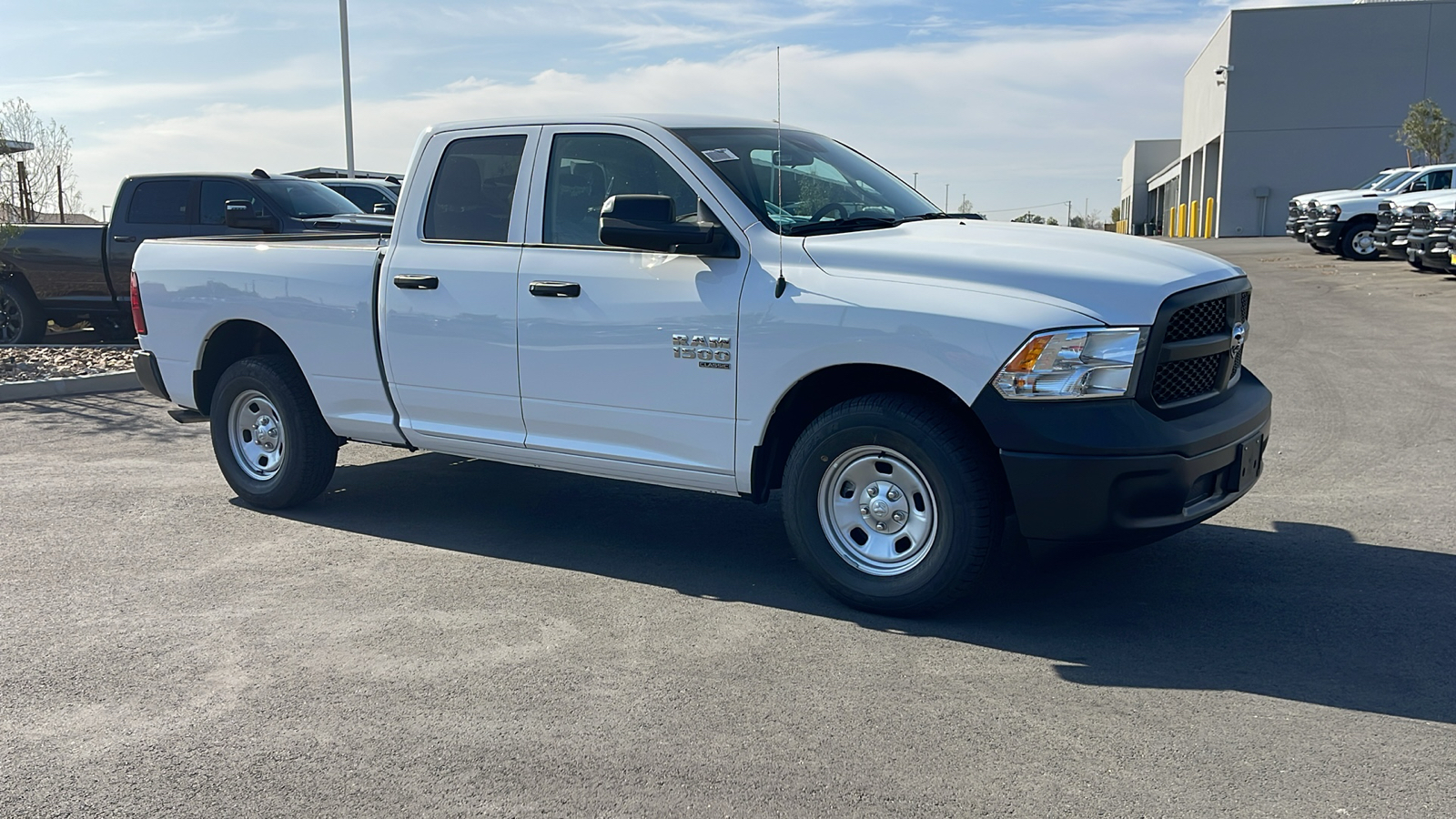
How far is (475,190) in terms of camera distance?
6.00 m

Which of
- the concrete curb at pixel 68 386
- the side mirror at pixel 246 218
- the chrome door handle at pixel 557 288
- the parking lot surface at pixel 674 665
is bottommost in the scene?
the parking lot surface at pixel 674 665

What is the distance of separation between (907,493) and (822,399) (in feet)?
2.01

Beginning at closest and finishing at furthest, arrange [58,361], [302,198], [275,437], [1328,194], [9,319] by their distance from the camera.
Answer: [275,437]
[302,198]
[58,361]
[9,319]
[1328,194]

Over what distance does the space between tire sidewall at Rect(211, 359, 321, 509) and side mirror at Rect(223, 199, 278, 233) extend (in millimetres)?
3375

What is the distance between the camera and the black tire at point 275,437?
6.67 metres

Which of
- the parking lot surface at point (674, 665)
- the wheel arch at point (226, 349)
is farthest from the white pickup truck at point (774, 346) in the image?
the parking lot surface at point (674, 665)

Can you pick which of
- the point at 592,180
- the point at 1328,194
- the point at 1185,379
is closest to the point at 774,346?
the point at 592,180

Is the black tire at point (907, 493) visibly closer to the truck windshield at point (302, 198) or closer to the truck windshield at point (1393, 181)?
the truck windshield at point (302, 198)

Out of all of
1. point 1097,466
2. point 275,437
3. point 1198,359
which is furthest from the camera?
point 275,437

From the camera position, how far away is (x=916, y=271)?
4.77m

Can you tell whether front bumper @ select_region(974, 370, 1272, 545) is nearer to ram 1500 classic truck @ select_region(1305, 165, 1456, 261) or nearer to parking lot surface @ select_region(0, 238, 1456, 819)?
parking lot surface @ select_region(0, 238, 1456, 819)

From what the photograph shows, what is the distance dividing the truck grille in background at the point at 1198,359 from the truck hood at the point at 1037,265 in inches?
4.7

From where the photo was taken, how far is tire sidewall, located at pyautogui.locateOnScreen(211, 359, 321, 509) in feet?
21.9

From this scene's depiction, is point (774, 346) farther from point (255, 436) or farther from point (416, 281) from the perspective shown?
point (255, 436)
